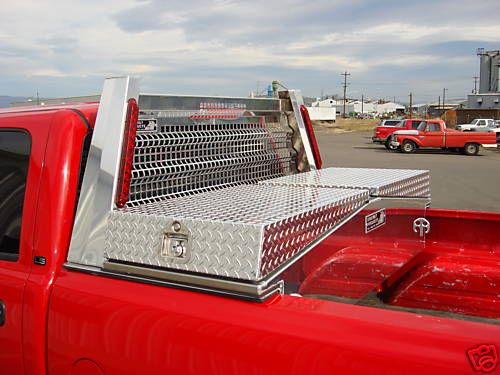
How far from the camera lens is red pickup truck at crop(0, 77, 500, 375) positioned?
63.7 inches

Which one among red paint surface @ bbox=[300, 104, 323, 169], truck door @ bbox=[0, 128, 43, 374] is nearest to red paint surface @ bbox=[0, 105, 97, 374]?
truck door @ bbox=[0, 128, 43, 374]

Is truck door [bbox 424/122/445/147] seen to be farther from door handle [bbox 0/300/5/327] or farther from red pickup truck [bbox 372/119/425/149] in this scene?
door handle [bbox 0/300/5/327]

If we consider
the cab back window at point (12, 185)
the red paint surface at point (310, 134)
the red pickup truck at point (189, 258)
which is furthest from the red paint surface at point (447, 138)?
the cab back window at point (12, 185)

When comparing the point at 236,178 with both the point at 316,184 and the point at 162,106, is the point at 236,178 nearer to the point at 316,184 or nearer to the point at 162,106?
the point at 316,184

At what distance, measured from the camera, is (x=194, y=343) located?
1.77 m

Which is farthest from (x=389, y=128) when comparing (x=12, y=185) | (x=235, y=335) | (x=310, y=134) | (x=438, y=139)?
(x=235, y=335)

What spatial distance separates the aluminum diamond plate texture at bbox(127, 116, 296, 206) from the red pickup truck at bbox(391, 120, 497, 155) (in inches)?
1069

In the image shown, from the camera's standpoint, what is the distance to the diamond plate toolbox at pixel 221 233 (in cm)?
181

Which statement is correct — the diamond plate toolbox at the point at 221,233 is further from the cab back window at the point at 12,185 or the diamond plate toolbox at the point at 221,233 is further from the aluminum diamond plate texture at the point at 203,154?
the cab back window at the point at 12,185

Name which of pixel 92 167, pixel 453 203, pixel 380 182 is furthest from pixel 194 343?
pixel 453 203

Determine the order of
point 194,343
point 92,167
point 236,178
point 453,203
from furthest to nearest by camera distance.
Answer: point 453,203 → point 236,178 → point 92,167 → point 194,343

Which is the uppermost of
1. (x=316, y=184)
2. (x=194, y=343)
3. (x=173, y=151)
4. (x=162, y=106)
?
(x=162, y=106)

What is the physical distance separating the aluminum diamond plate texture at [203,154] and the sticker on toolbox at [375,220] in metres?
0.73

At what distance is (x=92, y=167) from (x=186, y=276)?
27.5 inches
